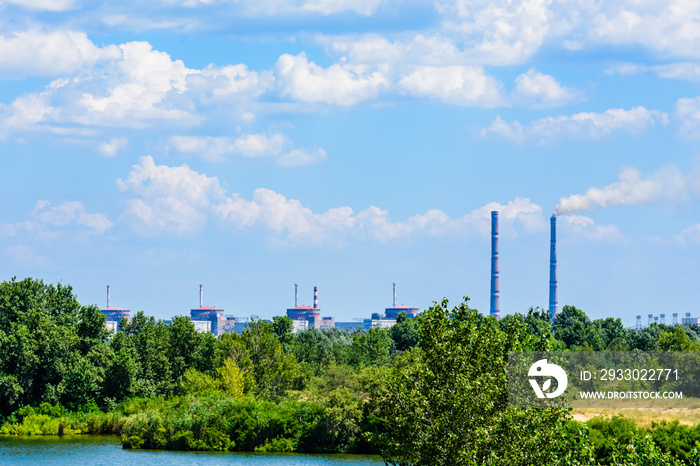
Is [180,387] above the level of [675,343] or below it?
below

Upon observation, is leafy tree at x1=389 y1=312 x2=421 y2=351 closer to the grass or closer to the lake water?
the grass

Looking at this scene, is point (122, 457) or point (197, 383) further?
point (197, 383)

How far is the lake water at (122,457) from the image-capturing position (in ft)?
179

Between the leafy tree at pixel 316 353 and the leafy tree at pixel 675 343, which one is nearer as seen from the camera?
the leafy tree at pixel 675 343

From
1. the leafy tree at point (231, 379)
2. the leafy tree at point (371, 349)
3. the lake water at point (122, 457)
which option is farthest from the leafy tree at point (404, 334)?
the lake water at point (122, 457)

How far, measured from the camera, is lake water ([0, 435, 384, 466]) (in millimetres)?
54562

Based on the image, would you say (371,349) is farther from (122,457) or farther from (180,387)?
(122,457)

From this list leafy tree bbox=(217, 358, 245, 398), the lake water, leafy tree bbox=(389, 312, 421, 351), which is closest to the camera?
the lake water

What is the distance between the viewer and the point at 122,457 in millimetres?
56562

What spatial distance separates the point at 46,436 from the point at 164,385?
38.1ft

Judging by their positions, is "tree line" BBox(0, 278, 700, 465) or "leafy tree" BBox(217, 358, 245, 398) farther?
"leafy tree" BBox(217, 358, 245, 398)

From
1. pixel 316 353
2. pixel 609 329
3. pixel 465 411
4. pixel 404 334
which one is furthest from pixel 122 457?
pixel 609 329

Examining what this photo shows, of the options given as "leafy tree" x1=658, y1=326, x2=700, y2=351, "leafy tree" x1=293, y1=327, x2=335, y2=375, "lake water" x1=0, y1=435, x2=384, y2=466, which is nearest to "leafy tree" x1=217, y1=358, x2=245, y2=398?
"lake water" x1=0, y1=435, x2=384, y2=466

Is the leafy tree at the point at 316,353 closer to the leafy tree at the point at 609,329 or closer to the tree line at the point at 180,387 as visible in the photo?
the tree line at the point at 180,387
